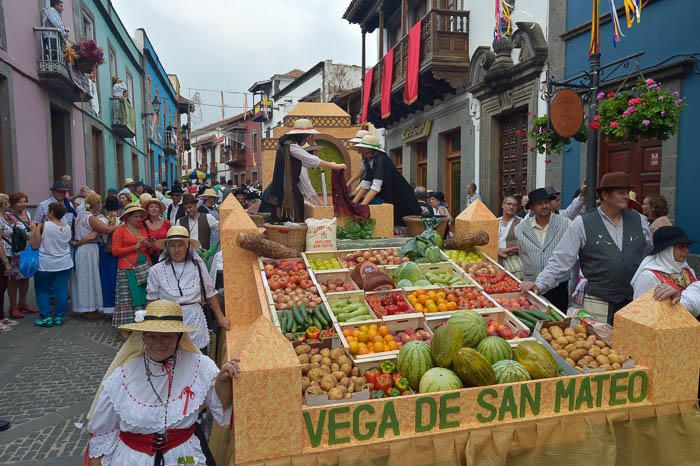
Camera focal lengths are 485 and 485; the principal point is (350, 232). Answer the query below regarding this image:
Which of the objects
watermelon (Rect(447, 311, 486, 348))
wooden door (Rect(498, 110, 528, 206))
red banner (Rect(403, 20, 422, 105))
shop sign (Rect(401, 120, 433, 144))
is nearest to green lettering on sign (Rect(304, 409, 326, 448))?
watermelon (Rect(447, 311, 486, 348))

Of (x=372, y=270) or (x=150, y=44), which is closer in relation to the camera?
(x=372, y=270)

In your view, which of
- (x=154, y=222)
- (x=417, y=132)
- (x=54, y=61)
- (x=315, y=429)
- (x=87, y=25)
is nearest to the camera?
(x=315, y=429)

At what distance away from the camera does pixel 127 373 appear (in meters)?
2.50

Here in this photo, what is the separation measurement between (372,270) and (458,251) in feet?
4.76

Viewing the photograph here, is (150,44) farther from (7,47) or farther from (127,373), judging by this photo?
(127,373)

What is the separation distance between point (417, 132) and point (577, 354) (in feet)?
49.2

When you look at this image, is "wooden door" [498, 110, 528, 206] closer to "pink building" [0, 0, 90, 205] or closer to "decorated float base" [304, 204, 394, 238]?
"decorated float base" [304, 204, 394, 238]

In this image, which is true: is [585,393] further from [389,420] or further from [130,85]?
[130,85]

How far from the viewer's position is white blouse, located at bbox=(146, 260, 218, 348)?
4648mm

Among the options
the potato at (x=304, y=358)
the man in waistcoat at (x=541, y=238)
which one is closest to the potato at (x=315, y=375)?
the potato at (x=304, y=358)

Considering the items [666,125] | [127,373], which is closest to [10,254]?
[127,373]

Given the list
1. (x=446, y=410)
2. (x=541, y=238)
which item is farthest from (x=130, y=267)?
(x=541, y=238)

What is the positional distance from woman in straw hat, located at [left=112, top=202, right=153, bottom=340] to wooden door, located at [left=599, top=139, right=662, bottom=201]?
7.89 metres

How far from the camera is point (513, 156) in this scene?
12352 millimetres
